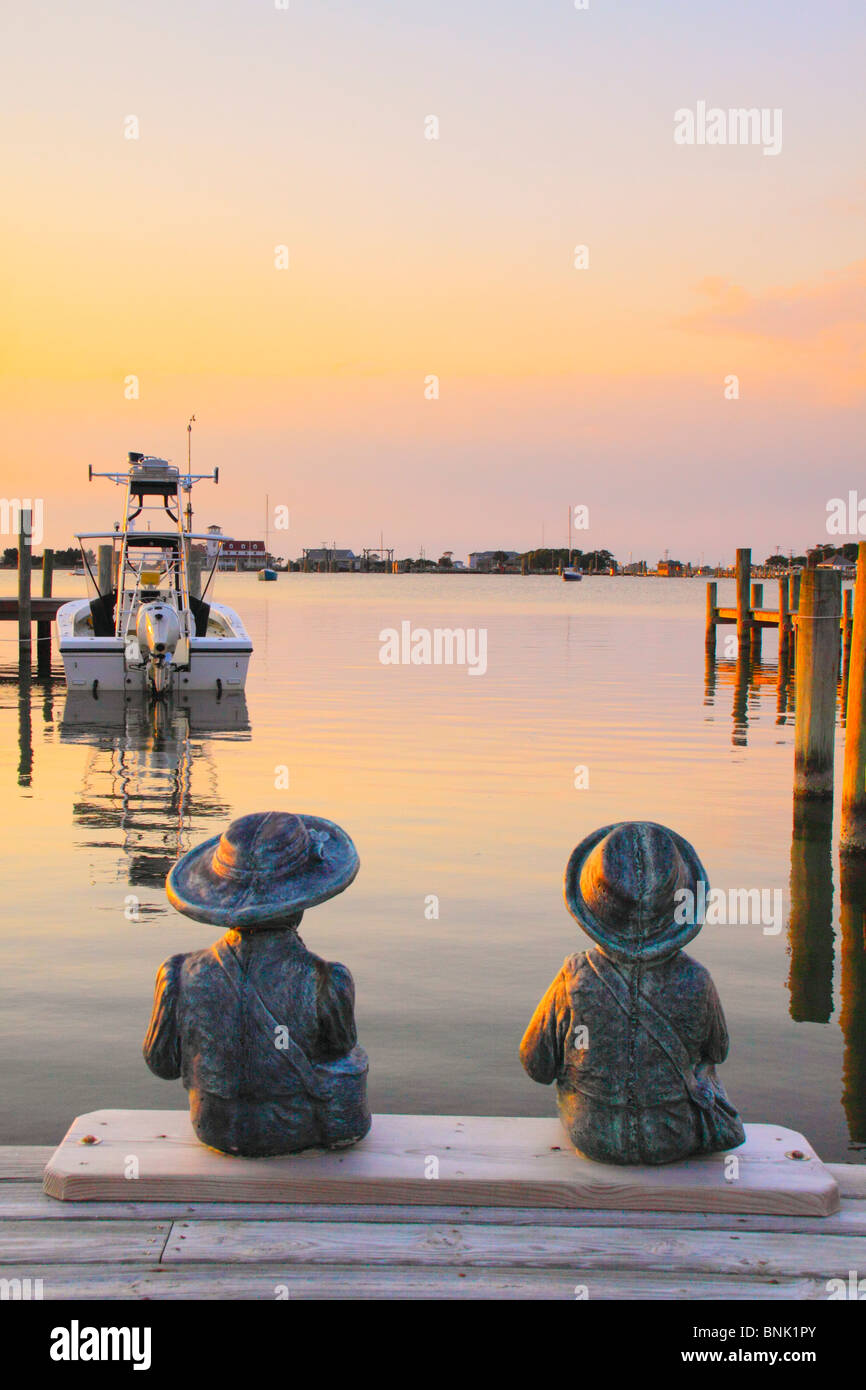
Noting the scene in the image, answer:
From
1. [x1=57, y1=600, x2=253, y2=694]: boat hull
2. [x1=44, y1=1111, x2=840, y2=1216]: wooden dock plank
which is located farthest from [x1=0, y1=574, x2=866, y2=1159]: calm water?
[x1=44, y1=1111, x2=840, y2=1216]: wooden dock plank

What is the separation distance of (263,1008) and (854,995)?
6301mm

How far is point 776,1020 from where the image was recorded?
854cm

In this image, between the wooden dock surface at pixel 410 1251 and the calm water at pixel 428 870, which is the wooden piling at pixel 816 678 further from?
the wooden dock surface at pixel 410 1251

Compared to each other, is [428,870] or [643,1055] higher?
[643,1055]

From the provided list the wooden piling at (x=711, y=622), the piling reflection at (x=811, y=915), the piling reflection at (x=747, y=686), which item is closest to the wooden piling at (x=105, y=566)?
the piling reflection at (x=747, y=686)

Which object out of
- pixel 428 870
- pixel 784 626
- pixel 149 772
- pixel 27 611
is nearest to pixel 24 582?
pixel 27 611

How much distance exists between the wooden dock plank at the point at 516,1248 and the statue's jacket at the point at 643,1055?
1.03 feet

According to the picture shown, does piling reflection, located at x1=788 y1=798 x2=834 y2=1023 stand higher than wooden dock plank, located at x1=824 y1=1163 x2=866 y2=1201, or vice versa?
wooden dock plank, located at x1=824 y1=1163 x2=866 y2=1201

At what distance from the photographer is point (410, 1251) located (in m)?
A: 3.69

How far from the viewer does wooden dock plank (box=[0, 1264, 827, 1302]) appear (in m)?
3.49

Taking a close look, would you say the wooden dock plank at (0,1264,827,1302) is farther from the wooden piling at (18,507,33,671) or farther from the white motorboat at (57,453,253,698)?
the wooden piling at (18,507,33,671)

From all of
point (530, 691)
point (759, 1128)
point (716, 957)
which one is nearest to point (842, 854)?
point (716, 957)

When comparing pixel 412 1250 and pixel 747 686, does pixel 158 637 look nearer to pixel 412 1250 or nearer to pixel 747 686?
pixel 747 686
